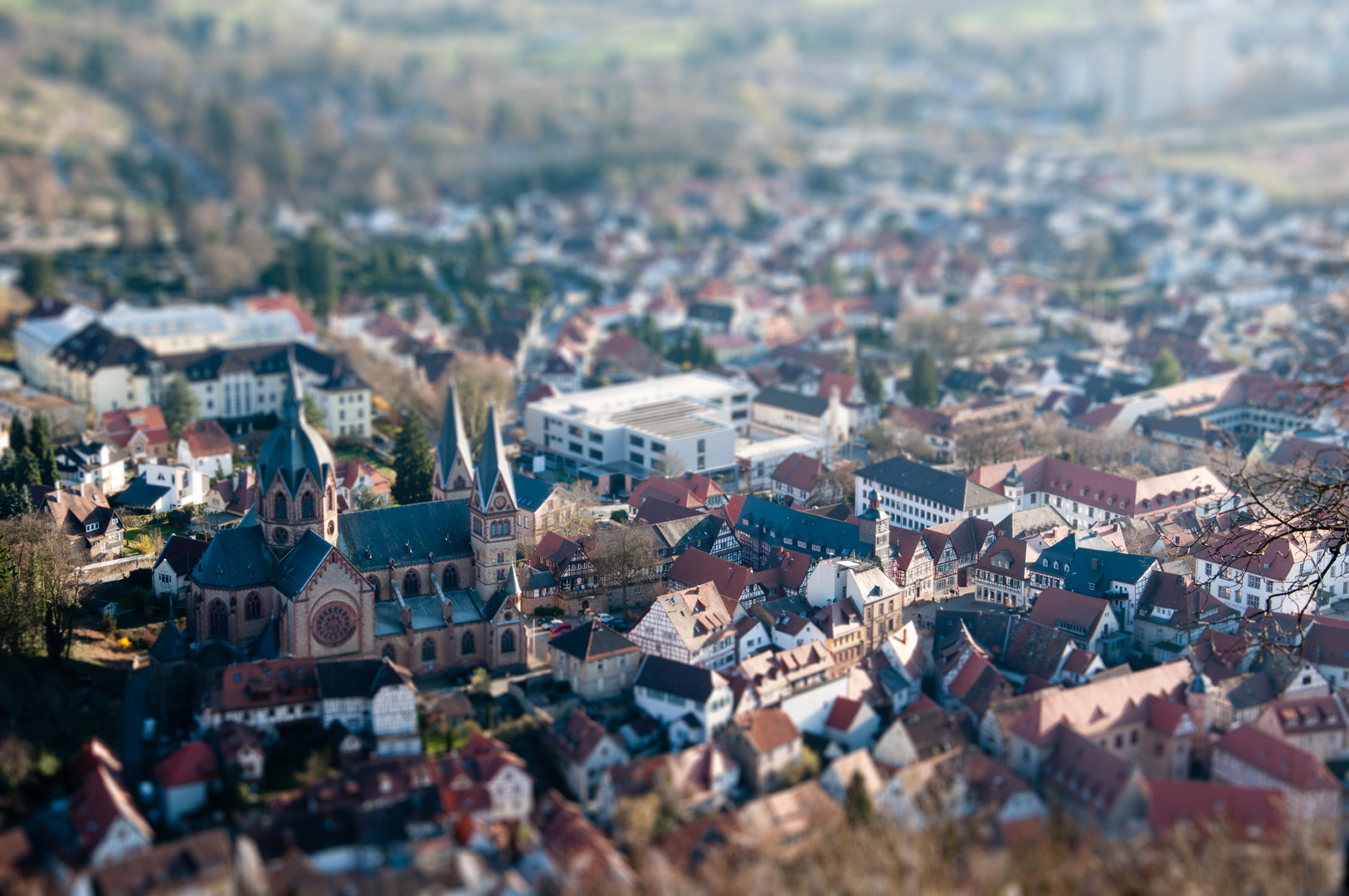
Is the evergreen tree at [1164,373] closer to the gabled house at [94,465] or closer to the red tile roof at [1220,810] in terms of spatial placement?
the red tile roof at [1220,810]

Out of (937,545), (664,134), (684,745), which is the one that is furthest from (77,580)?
(664,134)

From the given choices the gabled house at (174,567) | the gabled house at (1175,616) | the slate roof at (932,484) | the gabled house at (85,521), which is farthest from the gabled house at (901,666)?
→ the gabled house at (85,521)

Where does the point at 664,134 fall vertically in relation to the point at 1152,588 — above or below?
above

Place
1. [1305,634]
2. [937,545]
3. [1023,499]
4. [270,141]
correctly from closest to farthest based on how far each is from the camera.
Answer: [1305,634] < [937,545] < [1023,499] < [270,141]

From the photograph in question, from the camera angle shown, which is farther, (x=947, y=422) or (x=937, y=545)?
(x=947, y=422)

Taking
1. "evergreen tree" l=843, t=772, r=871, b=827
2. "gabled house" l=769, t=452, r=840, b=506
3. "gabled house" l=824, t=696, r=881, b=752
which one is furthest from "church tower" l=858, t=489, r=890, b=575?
"evergreen tree" l=843, t=772, r=871, b=827

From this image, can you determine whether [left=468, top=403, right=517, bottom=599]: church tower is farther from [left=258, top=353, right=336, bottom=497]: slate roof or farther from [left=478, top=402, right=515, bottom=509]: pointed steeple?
[left=258, top=353, right=336, bottom=497]: slate roof

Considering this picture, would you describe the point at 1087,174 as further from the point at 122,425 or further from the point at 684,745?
the point at 684,745
